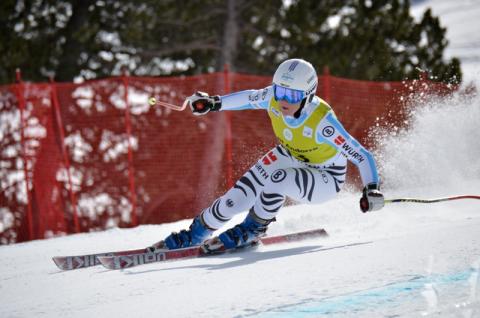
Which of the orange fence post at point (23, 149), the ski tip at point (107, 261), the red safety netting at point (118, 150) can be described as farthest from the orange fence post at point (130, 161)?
the ski tip at point (107, 261)

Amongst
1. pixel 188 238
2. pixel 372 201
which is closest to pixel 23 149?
pixel 188 238

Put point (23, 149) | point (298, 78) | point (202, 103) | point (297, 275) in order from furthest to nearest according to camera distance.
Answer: point (23, 149)
point (202, 103)
point (298, 78)
point (297, 275)

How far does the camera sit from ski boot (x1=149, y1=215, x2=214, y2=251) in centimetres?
566

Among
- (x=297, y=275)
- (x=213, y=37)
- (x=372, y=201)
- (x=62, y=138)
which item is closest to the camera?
(x=297, y=275)

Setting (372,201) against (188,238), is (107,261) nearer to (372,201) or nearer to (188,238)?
(188,238)

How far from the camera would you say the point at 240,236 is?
566cm

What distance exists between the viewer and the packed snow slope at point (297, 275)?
346 cm

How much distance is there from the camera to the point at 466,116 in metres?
9.48

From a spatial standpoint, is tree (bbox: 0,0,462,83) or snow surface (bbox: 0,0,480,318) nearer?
snow surface (bbox: 0,0,480,318)

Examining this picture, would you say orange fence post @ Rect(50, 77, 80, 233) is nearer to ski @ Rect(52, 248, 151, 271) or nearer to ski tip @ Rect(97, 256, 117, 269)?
ski @ Rect(52, 248, 151, 271)

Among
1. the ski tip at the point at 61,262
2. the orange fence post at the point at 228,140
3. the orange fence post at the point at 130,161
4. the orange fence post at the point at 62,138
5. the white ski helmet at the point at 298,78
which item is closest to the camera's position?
the ski tip at the point at 61,262

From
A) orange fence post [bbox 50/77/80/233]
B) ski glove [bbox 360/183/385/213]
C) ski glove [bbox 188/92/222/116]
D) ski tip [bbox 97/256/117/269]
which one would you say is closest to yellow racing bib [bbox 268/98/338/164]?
ski glove [bbox 188/92/222/116]

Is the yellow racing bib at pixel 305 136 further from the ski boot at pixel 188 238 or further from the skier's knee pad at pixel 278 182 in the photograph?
the ski boot at pixel 188 238

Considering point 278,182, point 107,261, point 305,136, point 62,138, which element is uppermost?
point 62,138
